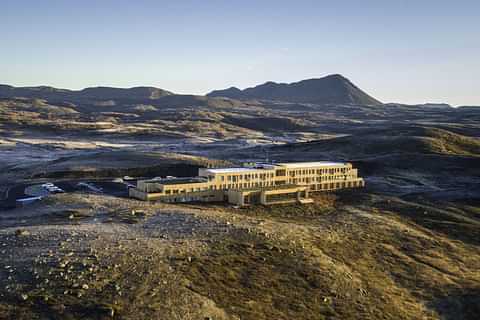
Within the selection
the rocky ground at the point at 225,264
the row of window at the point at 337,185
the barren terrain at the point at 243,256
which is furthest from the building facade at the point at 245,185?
the rocky ground at the point at 225,264

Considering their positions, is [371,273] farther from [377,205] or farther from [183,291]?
[377,205]

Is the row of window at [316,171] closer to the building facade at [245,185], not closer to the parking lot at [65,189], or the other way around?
the building facade at [245,185]

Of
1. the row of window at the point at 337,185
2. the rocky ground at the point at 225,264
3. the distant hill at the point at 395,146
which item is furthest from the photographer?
the distant hill at the point at 395,146

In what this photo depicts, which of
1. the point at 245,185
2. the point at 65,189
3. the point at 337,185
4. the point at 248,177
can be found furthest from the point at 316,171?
the point at 65,189

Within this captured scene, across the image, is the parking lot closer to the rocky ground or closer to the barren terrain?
the barren terrain

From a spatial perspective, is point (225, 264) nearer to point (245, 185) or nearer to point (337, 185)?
point (245, 185)

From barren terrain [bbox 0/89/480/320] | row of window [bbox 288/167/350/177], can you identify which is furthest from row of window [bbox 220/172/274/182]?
barren terrain [bbox 0/89/480/320]

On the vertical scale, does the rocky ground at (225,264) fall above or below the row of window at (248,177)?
below

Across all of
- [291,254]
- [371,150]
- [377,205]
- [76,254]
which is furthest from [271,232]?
[371,150]
